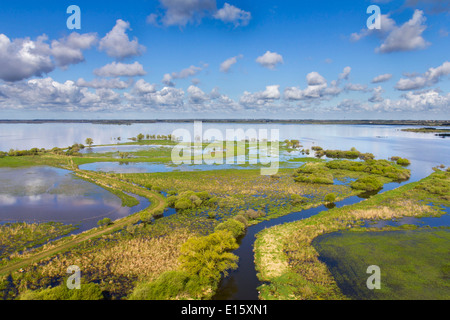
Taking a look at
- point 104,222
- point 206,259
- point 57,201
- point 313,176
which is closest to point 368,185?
point 313,176

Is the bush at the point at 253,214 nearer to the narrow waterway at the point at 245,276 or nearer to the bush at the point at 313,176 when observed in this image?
the narrow waterway at the point at 245,276

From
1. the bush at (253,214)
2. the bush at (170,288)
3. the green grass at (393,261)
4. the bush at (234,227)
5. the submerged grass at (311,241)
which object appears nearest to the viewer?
the bush at (170,288)

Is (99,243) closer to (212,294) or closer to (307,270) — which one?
(212,294)

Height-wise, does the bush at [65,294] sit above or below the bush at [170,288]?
above

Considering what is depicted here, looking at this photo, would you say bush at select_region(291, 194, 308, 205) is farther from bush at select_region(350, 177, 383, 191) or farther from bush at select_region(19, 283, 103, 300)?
bush at select_region(19, 283, 103, 300)
